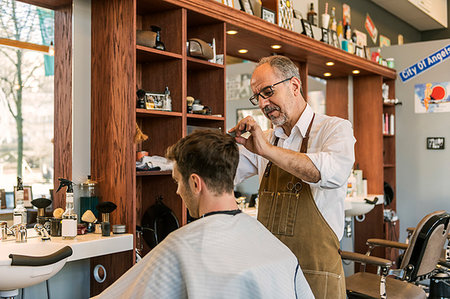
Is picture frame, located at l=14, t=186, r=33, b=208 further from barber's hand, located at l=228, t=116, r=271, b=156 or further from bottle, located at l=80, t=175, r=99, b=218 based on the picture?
barber's hand, located at l=228, t=116, r=271, b=156

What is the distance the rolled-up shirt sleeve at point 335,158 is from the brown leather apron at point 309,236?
0.15 meters

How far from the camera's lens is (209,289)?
1.28 metres

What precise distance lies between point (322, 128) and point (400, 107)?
165 inches

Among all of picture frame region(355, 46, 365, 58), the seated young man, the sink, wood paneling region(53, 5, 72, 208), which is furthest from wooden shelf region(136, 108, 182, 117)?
picture frame region(355, 46, 365, 58)

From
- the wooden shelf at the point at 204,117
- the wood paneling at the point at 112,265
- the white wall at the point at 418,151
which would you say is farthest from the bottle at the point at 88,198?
the white wall at the point at 418,151

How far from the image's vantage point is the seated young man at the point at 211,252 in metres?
1.29

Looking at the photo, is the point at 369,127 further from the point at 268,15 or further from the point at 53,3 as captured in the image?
the point at 53,3

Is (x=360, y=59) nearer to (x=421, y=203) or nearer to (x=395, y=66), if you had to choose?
(x=395, y=66)

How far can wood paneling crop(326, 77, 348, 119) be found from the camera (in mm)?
5757

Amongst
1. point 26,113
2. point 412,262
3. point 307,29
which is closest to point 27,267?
point 412,262

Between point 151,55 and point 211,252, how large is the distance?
1.90 metres

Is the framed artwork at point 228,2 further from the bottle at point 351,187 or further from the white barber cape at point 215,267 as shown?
the bottle at point 351,187

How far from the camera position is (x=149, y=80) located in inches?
128

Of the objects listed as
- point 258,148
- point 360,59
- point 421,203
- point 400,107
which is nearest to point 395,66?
point 400,107
